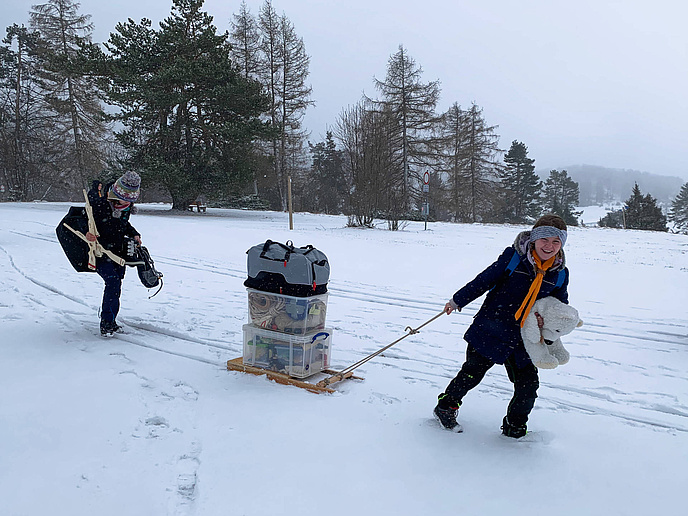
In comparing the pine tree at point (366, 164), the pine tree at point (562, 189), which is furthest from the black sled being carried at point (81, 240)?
the pine tree at point (562, 189)

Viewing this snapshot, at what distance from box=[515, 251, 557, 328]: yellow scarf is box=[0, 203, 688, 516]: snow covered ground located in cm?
89

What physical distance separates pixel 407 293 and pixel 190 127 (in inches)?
761

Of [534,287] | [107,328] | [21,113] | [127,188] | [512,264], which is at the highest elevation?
[21,113]

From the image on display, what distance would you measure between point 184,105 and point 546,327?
945 inches

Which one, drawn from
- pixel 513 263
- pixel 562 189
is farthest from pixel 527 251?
pixel 562 189

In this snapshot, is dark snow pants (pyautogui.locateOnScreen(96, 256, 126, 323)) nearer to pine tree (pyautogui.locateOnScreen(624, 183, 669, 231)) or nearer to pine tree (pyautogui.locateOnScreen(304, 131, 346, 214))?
pine tree (pyautogui.locateOnScreen(304, 131, 346, 214))

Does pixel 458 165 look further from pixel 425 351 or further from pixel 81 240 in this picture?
pixel 81 240

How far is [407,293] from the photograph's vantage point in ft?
26.2

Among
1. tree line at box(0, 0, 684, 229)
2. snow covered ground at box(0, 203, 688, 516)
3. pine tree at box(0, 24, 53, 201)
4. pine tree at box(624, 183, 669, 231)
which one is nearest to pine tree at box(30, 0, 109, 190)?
tree line at box(0, 0, 684, 229)

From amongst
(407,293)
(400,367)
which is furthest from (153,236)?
(400,367)

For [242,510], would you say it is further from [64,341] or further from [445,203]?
[445,203]

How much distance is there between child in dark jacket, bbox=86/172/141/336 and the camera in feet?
16.1

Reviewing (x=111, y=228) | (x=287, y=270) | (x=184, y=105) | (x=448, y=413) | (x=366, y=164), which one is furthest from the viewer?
(x=184, y=105)

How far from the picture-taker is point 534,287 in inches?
119
